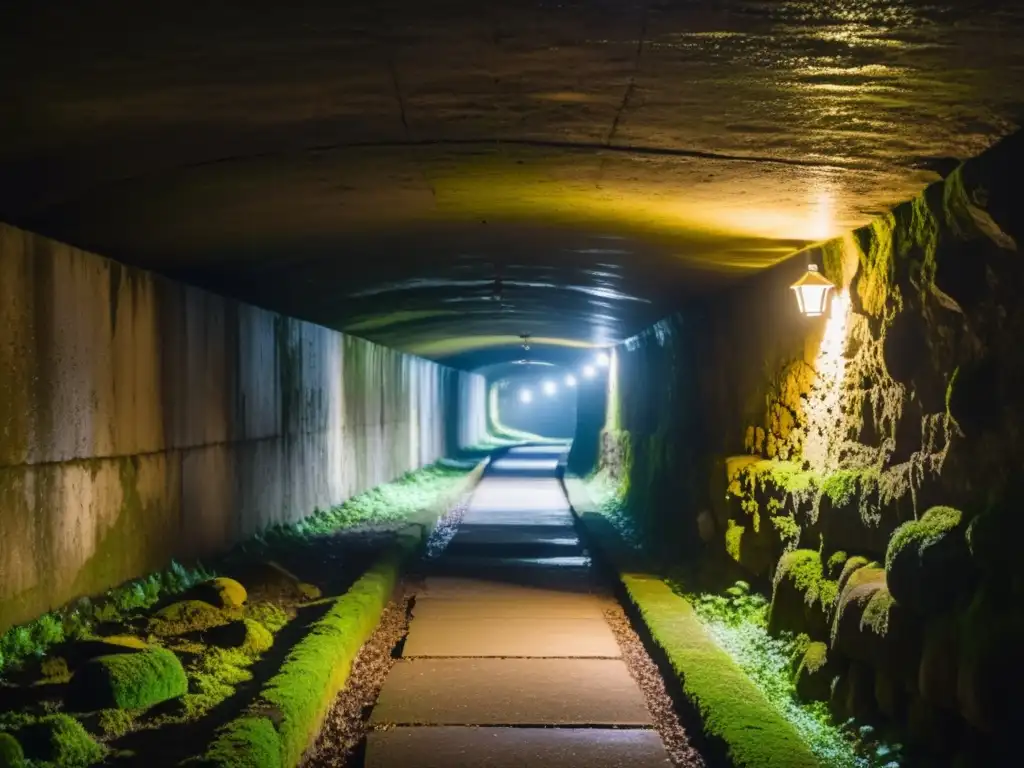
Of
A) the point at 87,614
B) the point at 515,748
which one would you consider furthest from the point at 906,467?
the point at 87,614

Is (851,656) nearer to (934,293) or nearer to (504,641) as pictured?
(934,293)

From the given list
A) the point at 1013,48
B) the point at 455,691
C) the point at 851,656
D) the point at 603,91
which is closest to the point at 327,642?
the point at 455,691

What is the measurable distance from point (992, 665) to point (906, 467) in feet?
5.65

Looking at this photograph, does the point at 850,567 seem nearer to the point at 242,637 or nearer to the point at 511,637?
the point at 511,637

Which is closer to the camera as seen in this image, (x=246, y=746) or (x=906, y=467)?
(x=246, y=746)

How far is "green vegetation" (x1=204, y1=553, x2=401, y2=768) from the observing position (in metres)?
4.82

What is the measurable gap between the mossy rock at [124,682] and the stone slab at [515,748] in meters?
1.30

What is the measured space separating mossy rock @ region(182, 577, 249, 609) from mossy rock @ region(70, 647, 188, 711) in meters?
2.29

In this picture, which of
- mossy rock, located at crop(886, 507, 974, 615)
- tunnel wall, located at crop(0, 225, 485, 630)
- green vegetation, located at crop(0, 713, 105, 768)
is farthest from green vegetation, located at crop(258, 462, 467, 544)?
mossy rock, located at crop(886, 507, 974, 615)

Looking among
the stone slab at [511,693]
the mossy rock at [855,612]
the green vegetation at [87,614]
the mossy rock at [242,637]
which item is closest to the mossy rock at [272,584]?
the green vegetation at [87,614]

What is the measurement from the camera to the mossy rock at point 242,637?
7.38 m

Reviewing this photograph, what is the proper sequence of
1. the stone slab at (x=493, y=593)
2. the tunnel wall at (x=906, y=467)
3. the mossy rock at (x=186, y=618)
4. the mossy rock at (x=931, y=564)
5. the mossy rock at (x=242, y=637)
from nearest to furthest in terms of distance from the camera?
1. the tunnel wall at (x=906, y=467)
2. the mossy rock at (x=931, y=564)
3. the mossy rock at (x=242, y=637)
4. the mossy rock at (x=186, y=618)
5. the stone slab at (x=493, y=593)

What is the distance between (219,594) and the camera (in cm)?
842

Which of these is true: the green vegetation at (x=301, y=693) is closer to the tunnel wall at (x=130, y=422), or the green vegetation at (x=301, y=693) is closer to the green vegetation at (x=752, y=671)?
the tunnel wall at (x=130, y=422)
